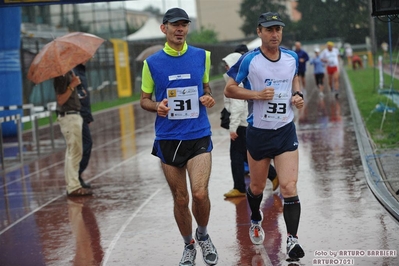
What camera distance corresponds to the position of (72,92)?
1172cm

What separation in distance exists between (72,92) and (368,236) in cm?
541

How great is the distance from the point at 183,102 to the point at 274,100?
873 millimetres

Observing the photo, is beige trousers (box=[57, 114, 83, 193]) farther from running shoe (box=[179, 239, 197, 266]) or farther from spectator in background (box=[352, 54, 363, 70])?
spectator in background (box=[352, 54, 363, 70])

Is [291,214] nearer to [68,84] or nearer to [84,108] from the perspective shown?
[68,84]

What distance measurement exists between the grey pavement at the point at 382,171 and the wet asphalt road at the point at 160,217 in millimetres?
131

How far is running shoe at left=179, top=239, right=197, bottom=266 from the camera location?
714 centimetres

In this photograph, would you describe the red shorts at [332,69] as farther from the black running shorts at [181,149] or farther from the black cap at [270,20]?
the black running shorts at [181,149]

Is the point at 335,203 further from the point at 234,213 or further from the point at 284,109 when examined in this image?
the point at 284,109

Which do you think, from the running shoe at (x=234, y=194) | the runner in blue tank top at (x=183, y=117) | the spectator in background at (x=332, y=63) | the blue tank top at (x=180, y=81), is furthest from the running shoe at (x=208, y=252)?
the spectator in background at (x=332, y=63)

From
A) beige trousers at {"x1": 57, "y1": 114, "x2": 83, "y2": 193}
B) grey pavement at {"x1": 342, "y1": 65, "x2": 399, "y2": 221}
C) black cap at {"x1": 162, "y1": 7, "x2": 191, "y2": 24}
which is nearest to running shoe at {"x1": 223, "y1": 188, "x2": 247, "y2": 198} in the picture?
grey pavement at {"x1": 342, "y1": 65, "x2": 399, "y2": 221}

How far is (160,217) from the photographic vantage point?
32.2ft

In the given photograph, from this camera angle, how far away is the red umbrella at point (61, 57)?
11.5 m

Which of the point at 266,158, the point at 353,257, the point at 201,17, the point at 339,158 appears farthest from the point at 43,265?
the point at 201,17

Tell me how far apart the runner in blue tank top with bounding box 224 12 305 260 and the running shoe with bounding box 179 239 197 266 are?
863 millimetres
